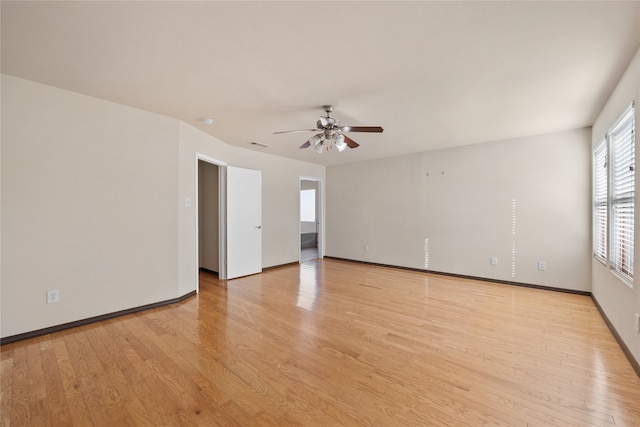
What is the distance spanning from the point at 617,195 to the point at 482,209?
A: 6.41 feet

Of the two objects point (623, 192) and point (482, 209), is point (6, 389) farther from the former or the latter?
point (482, 209)

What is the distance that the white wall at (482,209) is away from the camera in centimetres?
389

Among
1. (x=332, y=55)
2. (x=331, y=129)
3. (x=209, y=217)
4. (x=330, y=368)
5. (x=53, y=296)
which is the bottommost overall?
(x=330, y=368)

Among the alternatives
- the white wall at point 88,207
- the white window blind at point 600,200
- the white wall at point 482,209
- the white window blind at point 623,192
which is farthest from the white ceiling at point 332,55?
the white wall at point 482,209

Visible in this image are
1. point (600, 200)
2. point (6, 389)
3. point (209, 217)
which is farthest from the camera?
point (209, 217)

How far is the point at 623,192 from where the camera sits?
8.14 ft

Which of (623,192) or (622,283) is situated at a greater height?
(623,192)

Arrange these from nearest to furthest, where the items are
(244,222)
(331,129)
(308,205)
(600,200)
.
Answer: (331,129)
(600,200)
(244,222)
(308,205)

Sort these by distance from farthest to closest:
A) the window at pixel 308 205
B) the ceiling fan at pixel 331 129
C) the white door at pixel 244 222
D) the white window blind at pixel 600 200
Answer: the window at pixel 308 205 < the white door at pixel 244 222 < the white window blind at pixel 600 200 < the ceiling fan at pixel 331 129

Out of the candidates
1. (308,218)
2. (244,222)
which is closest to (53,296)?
(244,222)

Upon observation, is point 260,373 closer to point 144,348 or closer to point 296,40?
point 144,348

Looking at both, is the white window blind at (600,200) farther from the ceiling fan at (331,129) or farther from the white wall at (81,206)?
the white wall at (81,206)

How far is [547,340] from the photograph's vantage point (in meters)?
2.49

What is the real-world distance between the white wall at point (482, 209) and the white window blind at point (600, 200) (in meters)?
0.29
